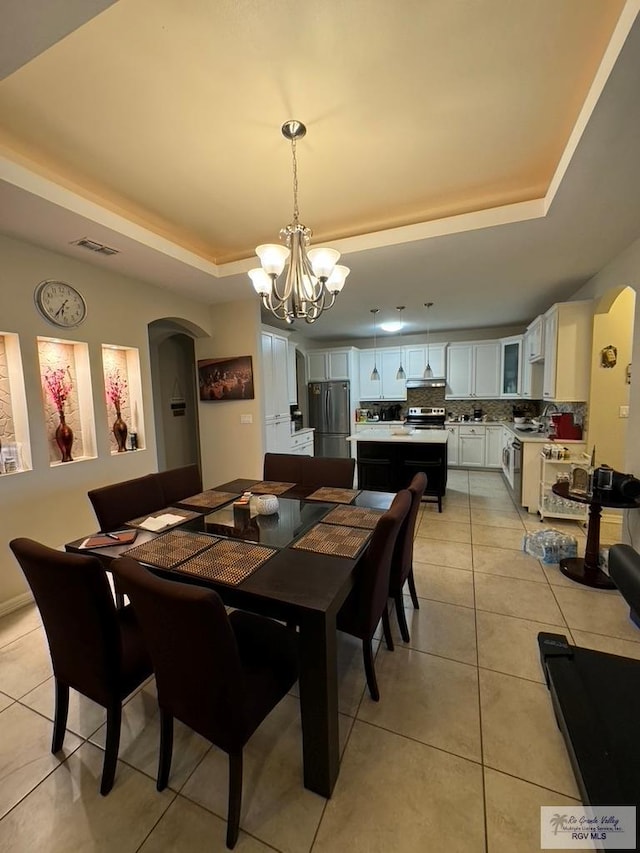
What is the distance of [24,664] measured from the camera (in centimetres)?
196

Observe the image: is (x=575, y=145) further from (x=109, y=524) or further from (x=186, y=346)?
(x=186, y=346)

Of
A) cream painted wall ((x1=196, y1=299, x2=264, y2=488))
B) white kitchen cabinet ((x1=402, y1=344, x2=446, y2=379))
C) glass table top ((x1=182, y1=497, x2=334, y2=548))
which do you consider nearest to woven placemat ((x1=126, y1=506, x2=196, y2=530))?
glass table top ((x1=182, y1=497, x2=334, y2=548))

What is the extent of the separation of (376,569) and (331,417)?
5.20 meters

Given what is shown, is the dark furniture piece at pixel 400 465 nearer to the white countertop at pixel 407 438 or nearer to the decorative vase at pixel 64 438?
the white countertop at pixel 407 438

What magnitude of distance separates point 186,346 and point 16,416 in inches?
123

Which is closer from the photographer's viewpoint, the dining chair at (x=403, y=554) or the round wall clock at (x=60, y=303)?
the dining chair at (x=403, y=554)

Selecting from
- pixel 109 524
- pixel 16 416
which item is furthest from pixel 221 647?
pixel 16 416

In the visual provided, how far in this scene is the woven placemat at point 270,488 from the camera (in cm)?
253

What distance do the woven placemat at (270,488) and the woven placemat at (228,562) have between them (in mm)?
814

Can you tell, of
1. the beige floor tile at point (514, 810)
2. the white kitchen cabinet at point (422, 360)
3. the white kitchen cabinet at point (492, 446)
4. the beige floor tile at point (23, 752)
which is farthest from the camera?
the white kitchen cabinet at point (422, 360)

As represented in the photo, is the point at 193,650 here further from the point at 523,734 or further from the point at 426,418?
the point at 426,418

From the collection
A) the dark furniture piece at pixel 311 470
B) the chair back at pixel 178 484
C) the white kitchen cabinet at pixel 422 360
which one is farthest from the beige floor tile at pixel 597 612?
the white kitchen cabinet at pixel 422 360

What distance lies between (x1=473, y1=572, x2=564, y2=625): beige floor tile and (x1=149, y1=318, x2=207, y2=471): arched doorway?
4.19 metres

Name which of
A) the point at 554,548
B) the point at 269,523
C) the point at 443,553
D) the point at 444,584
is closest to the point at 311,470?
the point at 269,523
